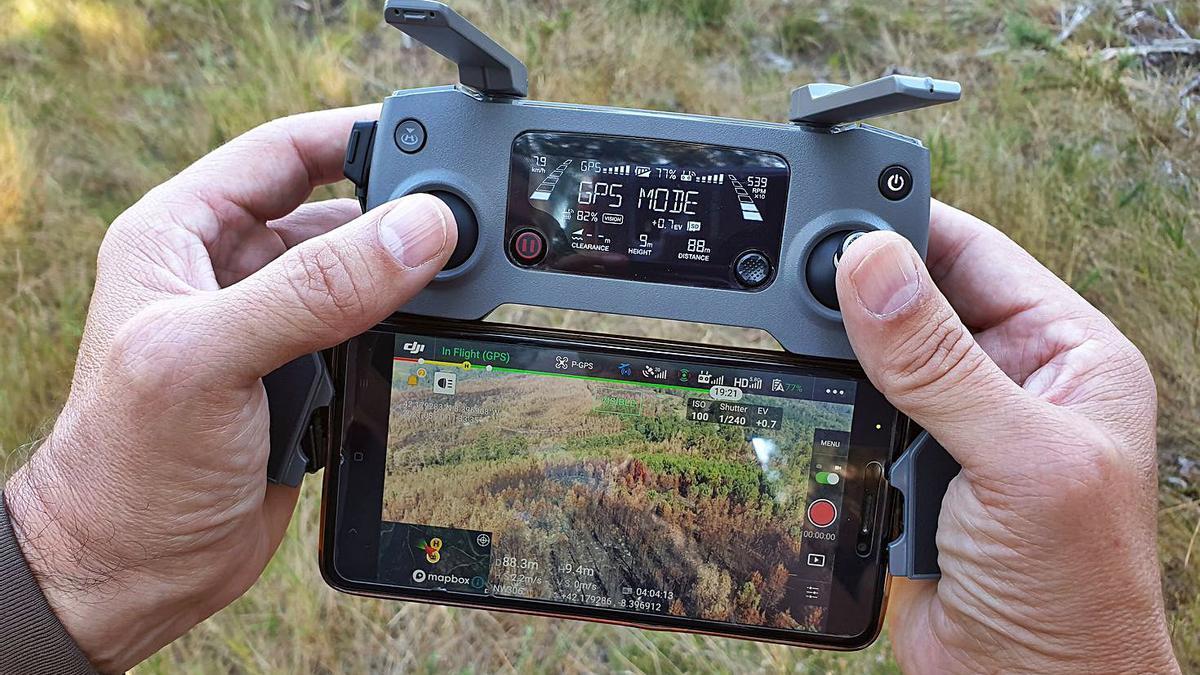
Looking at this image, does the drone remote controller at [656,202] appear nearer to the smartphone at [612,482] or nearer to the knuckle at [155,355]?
the smartphone at [612,482]

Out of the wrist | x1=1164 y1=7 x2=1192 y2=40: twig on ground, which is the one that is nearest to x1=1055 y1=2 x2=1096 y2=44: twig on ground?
x1=1164 y1=7 x2=1192 y2=40: twig on ground

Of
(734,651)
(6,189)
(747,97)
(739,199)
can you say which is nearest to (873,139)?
(739,199)

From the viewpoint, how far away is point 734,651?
200cm

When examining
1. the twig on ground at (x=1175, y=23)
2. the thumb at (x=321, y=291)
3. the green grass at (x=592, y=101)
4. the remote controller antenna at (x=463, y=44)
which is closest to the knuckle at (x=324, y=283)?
the thumb at (x=321, y=291)

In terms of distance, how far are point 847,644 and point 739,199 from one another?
2.21 feet

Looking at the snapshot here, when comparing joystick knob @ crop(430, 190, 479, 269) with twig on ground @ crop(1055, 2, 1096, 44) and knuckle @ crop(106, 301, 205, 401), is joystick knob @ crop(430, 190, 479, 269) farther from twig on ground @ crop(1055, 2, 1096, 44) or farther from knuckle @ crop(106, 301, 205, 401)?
twig on ground @ crop(1055, 2, 1096, 44)

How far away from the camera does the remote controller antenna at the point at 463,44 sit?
1138 mm

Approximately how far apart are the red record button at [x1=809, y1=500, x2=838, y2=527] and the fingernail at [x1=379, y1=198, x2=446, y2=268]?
2.13 ft

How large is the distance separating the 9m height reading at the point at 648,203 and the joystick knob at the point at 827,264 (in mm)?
57

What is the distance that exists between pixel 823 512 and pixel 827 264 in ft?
1.22

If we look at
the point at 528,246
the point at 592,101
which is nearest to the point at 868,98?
the point at 528,246

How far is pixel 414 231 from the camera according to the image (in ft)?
4.08

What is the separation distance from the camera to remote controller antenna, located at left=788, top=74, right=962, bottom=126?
1.13 m

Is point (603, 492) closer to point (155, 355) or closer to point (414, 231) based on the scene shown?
point (414, 231)
